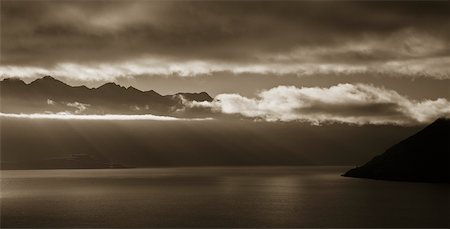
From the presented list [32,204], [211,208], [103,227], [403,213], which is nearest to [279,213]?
[211,208]

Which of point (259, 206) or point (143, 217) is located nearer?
point (143, 217)

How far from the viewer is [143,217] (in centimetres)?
14462

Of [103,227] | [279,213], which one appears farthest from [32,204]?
[279,213]

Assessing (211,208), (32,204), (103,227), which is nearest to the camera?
(103,227)

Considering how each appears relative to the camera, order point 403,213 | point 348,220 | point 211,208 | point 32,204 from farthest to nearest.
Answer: point 32,204 → point 211,208 → point 403,213 → point 348,220

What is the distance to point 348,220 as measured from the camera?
13650 cm

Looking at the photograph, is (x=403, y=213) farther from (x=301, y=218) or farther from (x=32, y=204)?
(x=32, y=204)

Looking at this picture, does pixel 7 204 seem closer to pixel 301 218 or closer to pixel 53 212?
pixel 53 212

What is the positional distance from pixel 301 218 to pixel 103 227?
166 ft

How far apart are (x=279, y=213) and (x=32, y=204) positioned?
88.0 meters

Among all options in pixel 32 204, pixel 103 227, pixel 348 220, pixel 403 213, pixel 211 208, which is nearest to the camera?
pixel 103 227

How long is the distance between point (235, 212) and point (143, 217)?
2709 cm

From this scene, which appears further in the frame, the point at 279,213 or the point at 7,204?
the point at 7,204

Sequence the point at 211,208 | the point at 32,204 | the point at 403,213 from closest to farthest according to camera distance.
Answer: the point at 403,213 → the point at 211,208 → the point at 32,204
